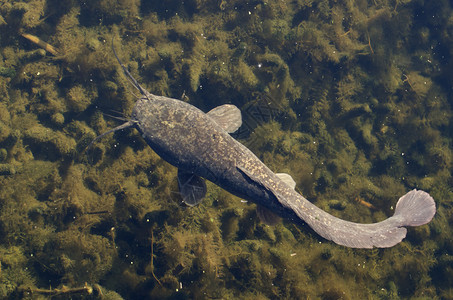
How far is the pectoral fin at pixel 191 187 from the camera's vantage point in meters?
4.39

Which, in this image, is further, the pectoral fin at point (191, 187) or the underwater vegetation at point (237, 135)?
the underwater vegetation at point (237, 135)

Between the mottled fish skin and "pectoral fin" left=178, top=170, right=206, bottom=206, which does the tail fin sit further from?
"pectoral fin" left=178, top=170, right=206, bottom=206

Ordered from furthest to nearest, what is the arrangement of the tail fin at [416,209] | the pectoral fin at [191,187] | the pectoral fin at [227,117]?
the pectoral fin at [227,117], the pectoral fin at [191,187], the tail fin at [416,209]

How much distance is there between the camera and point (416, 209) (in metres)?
4.32

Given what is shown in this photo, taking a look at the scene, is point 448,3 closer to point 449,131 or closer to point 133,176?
point 449,131

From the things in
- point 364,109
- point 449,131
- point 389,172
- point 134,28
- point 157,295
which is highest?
point 134,28

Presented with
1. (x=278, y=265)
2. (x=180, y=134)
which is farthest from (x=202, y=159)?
(x=278, y=265)

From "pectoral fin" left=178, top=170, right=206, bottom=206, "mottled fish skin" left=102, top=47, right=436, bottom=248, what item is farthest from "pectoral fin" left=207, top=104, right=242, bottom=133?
"pectoral fin" left=178, top=170, right=206, bottom=206

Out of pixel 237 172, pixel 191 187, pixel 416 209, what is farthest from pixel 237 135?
pixel 416 209

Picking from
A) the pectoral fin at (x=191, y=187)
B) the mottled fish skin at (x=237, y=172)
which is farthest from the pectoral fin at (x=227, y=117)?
the pectoral fin at (x=191, y=187)

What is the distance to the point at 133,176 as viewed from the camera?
16.9 ft

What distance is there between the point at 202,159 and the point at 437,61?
22.8 ft

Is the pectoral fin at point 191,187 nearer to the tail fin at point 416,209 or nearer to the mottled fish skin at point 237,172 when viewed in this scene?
the mottled fish skin at point 237,172

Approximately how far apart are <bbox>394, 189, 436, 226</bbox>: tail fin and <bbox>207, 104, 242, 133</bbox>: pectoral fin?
2.94m
